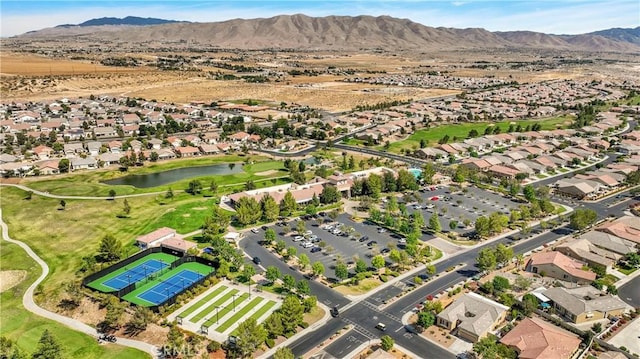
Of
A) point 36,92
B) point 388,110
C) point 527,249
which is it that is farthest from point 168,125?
point 527,249

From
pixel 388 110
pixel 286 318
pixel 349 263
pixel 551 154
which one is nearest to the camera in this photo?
pixel 286 318

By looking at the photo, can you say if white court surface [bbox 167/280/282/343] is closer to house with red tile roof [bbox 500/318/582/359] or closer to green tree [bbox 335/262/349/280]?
green tree [bbox 335/262/349/280]

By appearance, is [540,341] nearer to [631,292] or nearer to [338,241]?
[631,292]

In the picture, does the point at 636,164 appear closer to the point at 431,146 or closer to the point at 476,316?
the point at 431,146

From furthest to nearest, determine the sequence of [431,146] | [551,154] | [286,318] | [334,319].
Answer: [431,146] < [551,154] < [334,319] < [286,318]

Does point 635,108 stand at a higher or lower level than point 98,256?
higher

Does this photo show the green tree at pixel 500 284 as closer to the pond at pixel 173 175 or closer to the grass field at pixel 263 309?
the grass field at pixel 263 309
